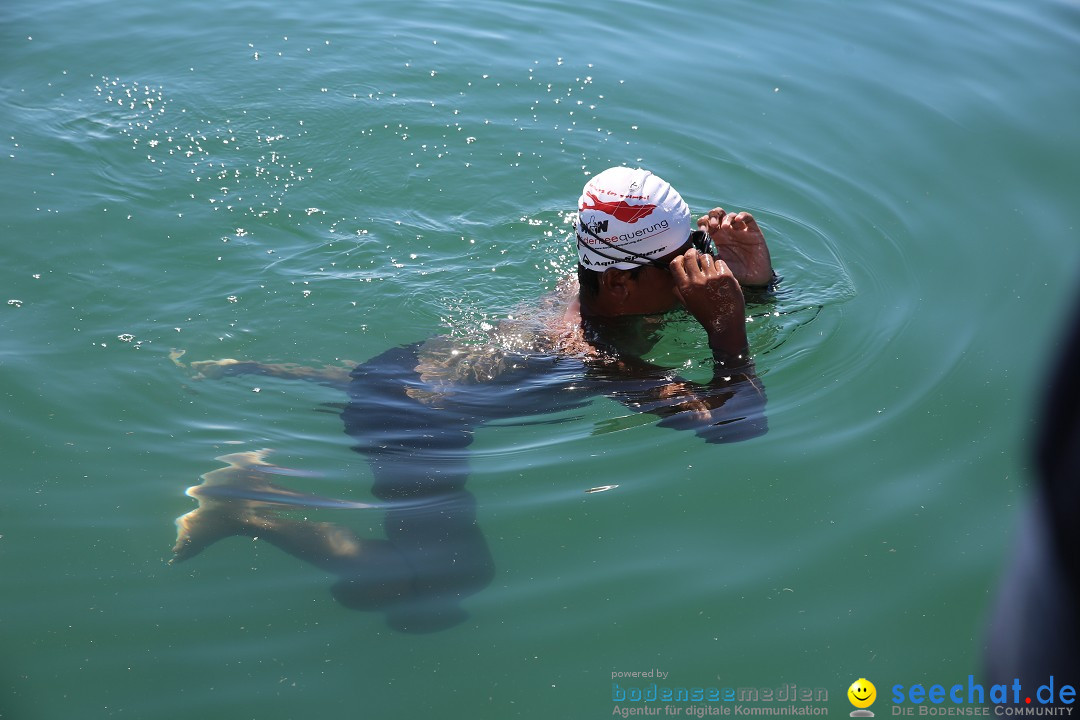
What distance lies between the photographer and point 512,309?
20.5ft

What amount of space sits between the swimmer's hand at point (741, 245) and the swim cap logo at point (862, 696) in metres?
2.62

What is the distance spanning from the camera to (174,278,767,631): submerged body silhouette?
445 centimetres

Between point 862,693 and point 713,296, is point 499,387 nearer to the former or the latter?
point 713,296

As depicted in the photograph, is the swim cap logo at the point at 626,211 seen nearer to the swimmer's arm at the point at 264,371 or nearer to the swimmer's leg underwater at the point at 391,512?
the swimmer's leg underwater at the point at 391,512

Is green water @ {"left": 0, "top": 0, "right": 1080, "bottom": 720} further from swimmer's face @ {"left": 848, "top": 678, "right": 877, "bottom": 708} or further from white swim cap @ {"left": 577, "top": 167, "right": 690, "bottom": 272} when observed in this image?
white swim cap @ {"left": 577, "top": 167, "right": 690, "bottom": 272}

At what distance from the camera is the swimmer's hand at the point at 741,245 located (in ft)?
18.8

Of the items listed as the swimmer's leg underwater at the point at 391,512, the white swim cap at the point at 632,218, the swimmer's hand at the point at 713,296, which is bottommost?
the swimmer's leg underwater at the point at 391,512

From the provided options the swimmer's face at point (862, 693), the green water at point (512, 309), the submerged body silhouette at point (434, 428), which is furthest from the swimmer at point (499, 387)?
the swimmer's face at point (862, 693)


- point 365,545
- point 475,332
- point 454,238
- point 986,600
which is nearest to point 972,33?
point 454,238

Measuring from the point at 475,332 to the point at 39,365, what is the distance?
247cm

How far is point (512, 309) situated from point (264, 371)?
1.55m

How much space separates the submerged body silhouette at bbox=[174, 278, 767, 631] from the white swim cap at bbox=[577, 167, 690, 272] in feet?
1.45

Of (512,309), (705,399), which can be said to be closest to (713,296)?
(705,399)

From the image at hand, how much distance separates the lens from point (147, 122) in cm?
801
